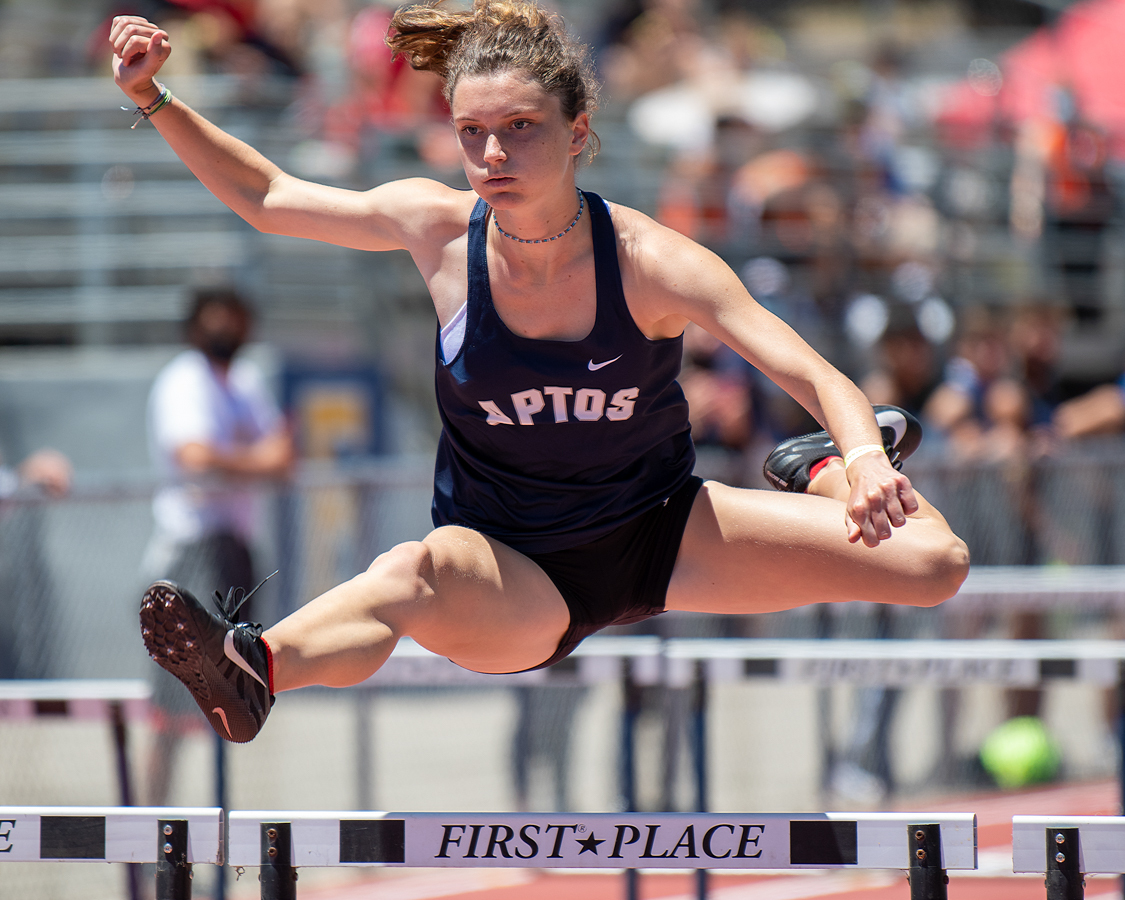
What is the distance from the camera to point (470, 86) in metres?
2.92

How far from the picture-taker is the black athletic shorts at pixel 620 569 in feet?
10.6

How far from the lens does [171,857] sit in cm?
288

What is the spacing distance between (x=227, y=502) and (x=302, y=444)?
8.17ft

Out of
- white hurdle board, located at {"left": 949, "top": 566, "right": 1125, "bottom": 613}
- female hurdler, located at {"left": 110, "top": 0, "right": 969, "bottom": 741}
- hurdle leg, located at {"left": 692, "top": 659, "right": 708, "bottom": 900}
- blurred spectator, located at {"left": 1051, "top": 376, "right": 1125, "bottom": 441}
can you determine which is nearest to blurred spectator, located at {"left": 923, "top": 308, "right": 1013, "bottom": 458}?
blurred spectator, located at {"left": 1051, "top": 376, "right": 1125, "bottom": 441}

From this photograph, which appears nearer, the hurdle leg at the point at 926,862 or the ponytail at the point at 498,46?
the hurdle leg at the point at 926,862

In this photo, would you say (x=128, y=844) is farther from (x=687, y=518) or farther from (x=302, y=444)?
(x=302, y=444)

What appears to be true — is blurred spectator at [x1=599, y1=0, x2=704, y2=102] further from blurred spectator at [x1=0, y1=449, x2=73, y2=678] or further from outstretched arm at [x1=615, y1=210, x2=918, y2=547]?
outstretched arm at [x1=615, y1=210, x2=918, y2=547]

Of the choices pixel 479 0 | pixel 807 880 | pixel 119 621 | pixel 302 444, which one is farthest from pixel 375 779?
pixel 479 0

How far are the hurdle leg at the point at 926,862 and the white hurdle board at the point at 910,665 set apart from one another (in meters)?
1.38

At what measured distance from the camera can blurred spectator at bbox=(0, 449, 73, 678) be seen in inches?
222

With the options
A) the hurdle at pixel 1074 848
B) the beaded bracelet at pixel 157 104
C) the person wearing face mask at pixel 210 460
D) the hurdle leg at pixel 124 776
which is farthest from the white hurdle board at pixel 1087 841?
the person wearing face mask at pixel 210 460

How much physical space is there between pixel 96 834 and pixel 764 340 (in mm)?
1802

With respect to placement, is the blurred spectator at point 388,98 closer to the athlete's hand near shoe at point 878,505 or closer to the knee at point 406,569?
the knee at point 406,569

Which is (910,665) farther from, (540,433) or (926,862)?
(540,433)
